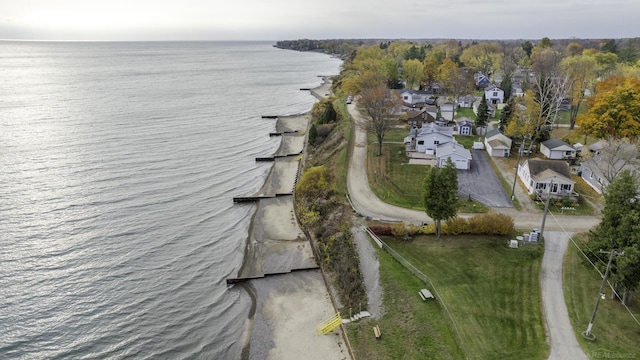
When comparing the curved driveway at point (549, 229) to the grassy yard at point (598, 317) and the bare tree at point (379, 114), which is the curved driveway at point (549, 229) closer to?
the grassy yard at point (598, 317)

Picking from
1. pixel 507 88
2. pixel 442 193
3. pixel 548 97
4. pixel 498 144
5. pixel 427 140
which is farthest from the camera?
pixel 507 88

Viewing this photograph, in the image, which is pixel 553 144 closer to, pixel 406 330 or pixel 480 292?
pixel 480 292

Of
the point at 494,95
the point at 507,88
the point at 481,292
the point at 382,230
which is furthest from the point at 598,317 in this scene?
the point at 507,88

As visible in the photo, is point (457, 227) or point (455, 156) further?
point (455, 156)

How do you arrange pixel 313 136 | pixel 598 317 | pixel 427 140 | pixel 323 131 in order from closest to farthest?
pixel 598 317 → pixel 427 140 → pixel 313 136 → pixel 323 131

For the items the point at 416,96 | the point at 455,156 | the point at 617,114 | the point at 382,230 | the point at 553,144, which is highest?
the point at 617,114

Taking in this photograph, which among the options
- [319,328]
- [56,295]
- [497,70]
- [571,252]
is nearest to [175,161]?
[56,295]

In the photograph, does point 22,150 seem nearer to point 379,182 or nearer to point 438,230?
point 379,182
